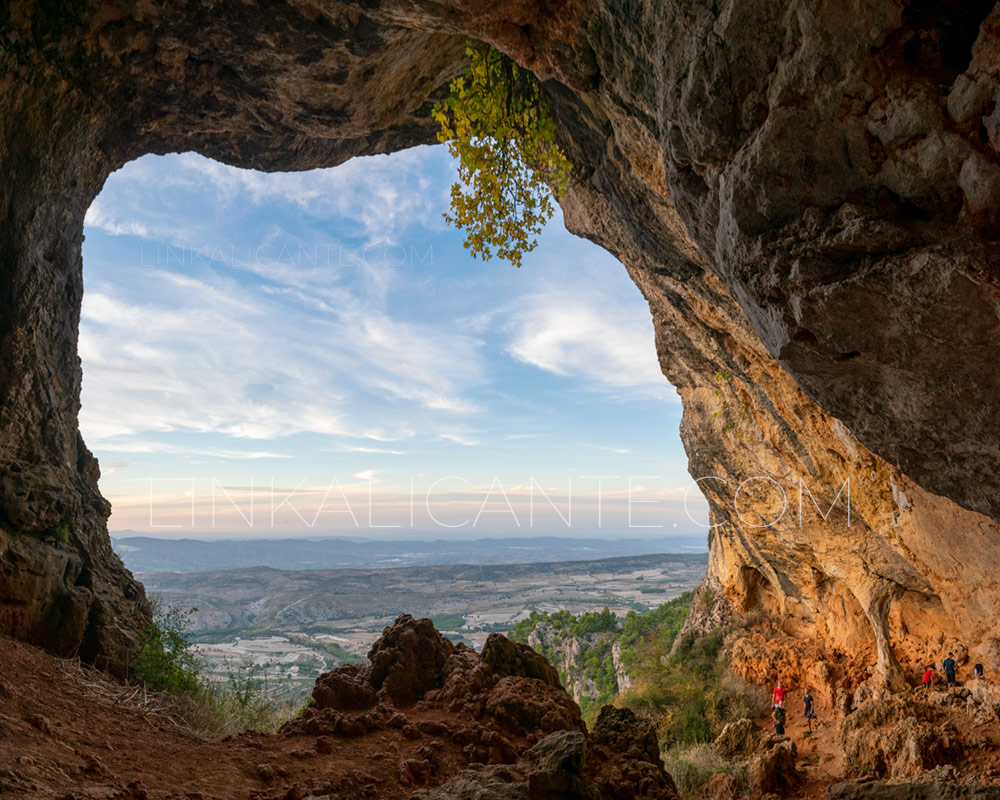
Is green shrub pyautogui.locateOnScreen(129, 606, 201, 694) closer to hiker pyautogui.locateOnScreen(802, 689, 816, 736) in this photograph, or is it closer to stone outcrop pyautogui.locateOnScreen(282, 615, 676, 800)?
stone outcrop pyautogui.locateOnScreen(282, 615, 676, 800)

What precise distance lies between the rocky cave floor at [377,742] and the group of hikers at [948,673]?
14.0 feet

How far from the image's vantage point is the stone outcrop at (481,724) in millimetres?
3797

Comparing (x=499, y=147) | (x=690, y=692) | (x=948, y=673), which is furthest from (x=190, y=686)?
(x=690, y=692)

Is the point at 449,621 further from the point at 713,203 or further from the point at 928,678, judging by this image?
the point at 713,203

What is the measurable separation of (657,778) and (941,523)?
6.54 m

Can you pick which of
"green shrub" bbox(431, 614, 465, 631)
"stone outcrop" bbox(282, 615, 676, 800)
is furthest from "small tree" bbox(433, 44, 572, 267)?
"green shrub" bbox(431, 614, 465, 631)

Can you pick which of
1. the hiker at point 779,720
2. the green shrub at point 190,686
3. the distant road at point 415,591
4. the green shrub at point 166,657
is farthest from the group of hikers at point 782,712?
the distant road at point 415,591

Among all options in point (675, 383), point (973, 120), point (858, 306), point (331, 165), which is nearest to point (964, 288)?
point (858, 306)

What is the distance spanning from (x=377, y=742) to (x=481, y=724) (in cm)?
94

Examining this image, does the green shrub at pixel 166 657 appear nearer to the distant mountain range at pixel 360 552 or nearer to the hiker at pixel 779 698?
the hiker at pixel 779 698

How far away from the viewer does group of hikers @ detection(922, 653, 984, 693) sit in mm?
10898

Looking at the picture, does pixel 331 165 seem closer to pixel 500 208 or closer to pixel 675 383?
pixel 500 208

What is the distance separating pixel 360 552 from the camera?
3204 inches

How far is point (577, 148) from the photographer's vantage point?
691 centimetres
